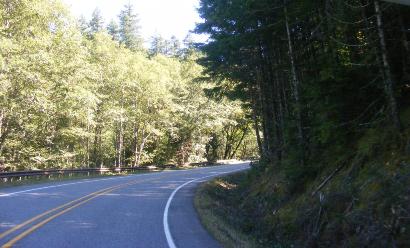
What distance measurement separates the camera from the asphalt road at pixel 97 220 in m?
8.77

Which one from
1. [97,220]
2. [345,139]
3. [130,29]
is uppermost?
[130,29]

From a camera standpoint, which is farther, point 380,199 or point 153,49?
point 153,49

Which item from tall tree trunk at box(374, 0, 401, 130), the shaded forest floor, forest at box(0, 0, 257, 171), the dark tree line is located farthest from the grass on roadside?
forest at box(0, 0, 257, 171)

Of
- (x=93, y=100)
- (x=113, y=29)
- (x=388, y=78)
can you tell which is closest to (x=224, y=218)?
(x=388, y=78)

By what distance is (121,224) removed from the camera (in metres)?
10.7

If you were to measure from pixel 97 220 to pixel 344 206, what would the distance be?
623 centimetres

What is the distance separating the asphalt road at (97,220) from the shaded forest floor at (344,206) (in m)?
0.91

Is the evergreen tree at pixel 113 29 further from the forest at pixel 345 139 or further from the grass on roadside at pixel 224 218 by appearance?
the forest at pixel 345 139

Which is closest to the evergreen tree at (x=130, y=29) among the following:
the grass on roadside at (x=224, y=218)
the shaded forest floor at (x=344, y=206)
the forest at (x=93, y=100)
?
the forest at (x=93, y=100)

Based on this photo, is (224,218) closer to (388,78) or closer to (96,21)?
(388,78)

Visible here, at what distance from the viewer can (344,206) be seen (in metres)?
9.04

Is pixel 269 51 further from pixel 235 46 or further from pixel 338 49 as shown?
pixel 338 49

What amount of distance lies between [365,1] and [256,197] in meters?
8.84

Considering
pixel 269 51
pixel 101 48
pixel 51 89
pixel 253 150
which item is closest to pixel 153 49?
pixel 253 150
